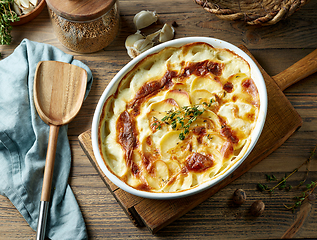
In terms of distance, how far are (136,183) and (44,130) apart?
875 mm

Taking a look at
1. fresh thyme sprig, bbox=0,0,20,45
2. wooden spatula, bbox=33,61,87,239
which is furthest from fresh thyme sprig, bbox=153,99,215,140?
fresh thyme sprig, bbox=0,0,20,45

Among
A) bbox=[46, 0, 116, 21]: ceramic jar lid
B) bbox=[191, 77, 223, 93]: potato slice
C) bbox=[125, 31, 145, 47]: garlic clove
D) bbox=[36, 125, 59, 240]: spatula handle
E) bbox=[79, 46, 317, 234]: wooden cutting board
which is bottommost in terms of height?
bbox=[79, 46, 317, 234]: wooden cutting board

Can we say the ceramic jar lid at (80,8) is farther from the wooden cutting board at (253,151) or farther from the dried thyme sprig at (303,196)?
the dried thyme sprig at (303,196)

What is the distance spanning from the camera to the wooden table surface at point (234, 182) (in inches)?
77.7

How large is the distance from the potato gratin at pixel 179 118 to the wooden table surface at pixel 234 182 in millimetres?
400

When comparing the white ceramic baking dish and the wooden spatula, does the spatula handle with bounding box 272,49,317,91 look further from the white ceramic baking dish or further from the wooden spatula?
the wooden spatula

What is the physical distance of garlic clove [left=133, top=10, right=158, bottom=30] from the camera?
2367 mm

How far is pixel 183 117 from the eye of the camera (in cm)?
184

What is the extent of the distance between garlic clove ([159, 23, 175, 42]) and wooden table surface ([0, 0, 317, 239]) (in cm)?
8

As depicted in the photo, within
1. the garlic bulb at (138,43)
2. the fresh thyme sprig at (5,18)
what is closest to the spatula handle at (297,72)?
the garlic bulb at (138,43)

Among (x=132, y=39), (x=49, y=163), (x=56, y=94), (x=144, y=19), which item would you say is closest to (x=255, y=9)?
(x=144, y=19)

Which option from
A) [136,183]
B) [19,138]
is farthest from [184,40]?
[19,138]

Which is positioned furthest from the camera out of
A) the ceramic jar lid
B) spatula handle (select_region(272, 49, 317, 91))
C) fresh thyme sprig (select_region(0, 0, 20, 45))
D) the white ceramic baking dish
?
fresh thyme sprig (select_region(0, 0, 20, 45))

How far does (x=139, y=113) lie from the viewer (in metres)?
1.88
